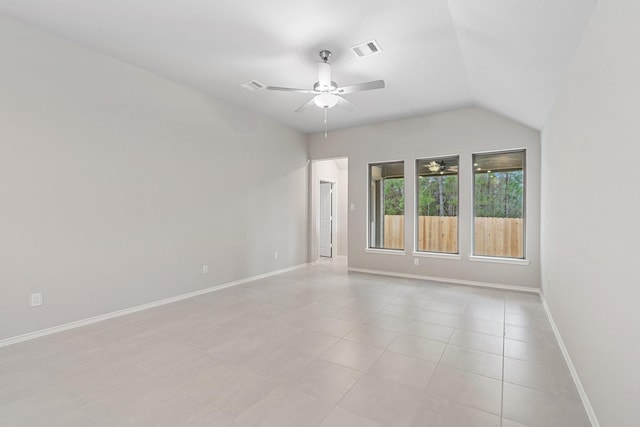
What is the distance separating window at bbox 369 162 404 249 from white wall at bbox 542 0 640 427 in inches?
132

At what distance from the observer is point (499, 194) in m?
4.97

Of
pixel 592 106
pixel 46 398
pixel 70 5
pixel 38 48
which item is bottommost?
pixel 46 398

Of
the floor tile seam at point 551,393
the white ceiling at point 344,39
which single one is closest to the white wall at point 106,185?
the white ceiling at point 344,39

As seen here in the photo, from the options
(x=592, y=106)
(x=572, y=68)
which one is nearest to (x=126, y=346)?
(x=592, y=106)

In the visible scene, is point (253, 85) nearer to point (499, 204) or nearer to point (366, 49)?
point (366, 49)

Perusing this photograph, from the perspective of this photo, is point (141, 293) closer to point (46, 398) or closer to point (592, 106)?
point (46, 398)

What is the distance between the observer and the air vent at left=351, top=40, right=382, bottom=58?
305cm

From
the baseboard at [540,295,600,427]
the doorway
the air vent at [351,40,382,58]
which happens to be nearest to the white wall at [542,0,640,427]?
the baseboard at [540,295,600,427]

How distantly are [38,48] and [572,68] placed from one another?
4.89 m

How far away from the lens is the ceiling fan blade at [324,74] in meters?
3.22

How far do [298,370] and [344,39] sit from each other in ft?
10.1

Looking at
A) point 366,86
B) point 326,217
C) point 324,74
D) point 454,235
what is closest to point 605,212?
point 366,86

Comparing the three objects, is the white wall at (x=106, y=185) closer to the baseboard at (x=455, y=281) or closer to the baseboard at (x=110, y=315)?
the baseboard at (x=110, y=315)

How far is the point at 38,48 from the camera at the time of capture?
2941mm
